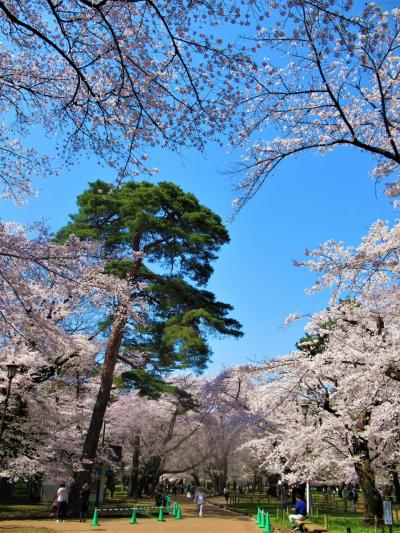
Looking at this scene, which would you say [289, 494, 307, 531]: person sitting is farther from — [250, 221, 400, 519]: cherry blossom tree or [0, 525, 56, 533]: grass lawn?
[0, 525, 56, 533]: grass lawn

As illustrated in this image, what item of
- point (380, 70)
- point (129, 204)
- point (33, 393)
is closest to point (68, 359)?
point (33, 393)

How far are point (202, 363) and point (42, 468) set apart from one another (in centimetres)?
667

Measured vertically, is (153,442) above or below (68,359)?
below

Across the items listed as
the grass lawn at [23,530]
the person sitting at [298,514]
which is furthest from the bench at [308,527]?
the grass lawn at [23,530]

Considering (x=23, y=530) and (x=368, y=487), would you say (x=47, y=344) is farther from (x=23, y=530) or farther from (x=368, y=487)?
(x=368, y=487)

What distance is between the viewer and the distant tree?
706 inches

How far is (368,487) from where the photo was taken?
14.7m

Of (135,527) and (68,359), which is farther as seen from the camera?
(68,359)

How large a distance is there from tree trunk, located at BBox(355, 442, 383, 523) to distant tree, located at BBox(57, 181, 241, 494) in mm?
6260

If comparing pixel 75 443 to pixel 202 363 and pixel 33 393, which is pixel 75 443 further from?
pixel 202 363

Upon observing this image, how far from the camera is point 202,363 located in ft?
58.5

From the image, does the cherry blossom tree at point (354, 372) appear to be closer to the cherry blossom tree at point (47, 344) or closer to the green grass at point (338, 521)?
the green grass at point (338, 521)

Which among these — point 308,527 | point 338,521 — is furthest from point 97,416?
point 338,521

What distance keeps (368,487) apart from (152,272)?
11072mm
